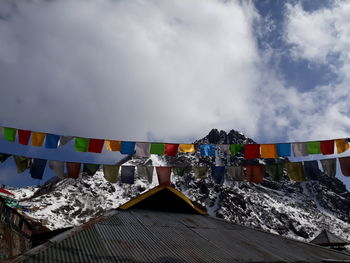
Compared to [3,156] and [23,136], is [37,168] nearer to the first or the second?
[3,156]

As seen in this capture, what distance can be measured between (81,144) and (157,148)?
9.81 ft

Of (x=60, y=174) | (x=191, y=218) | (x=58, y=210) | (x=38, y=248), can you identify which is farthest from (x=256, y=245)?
(x=58, y=210)

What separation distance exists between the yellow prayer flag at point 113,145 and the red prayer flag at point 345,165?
848 centimetres

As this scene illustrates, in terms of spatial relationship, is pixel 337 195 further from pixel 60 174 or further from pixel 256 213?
pixel 60 174

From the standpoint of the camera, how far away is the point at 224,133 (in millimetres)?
179500

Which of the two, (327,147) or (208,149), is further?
(208,149)

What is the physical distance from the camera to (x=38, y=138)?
11.8 metres

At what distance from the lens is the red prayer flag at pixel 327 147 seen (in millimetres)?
12078

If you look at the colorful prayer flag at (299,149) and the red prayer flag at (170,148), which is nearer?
the colorful prayer flag at (299,149)

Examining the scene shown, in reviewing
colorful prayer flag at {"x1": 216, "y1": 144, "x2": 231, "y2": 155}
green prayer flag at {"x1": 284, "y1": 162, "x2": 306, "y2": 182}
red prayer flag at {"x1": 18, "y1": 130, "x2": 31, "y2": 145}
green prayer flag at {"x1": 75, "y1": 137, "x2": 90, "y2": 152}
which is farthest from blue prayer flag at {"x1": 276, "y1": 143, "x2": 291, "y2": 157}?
red prayer flag at {"x1": 18, "y1": 130, "x2": 31, "y2": 145}

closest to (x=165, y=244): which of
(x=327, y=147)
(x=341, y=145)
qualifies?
(x=327, y=147)

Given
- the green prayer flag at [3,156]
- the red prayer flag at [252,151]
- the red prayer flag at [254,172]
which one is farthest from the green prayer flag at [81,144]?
the red prayer flag at [254,172]

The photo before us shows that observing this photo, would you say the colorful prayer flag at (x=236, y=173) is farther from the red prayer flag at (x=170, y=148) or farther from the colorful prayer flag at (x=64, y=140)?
the colorful prayer flag at (x=64, y=140)

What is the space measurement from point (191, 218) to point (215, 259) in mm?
4292
